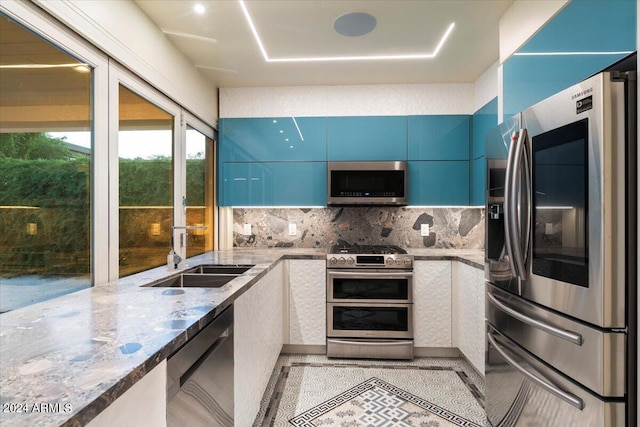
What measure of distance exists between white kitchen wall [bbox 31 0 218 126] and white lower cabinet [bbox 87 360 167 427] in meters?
1.40

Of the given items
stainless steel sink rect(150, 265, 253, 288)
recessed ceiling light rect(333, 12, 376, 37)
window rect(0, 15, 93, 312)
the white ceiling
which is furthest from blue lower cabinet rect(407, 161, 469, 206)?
window rect(0, 15, 93, 312)

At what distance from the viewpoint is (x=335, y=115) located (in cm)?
319

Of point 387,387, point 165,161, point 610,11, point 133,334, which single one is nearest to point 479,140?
point 610,11

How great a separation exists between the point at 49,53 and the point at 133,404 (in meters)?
1.46

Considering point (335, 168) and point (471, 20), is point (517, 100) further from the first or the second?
point (335, 168)

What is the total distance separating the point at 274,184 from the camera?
319cm

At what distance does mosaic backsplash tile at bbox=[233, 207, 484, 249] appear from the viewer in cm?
331

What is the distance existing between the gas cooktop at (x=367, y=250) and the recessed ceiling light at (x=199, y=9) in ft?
6.57

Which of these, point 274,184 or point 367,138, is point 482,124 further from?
point 274,184

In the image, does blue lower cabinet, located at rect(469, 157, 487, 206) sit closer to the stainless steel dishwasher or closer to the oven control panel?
the oven control panel

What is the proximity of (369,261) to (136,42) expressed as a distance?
222 cm

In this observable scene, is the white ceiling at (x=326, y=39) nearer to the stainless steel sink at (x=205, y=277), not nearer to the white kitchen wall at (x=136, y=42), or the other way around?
the white kitchen wall at (x=136, y=42)

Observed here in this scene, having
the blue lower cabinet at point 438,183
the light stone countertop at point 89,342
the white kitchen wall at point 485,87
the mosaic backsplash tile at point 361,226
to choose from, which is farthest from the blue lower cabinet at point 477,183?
the light stone countertop at point 89,342

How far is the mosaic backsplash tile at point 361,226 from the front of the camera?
10.9 ft
